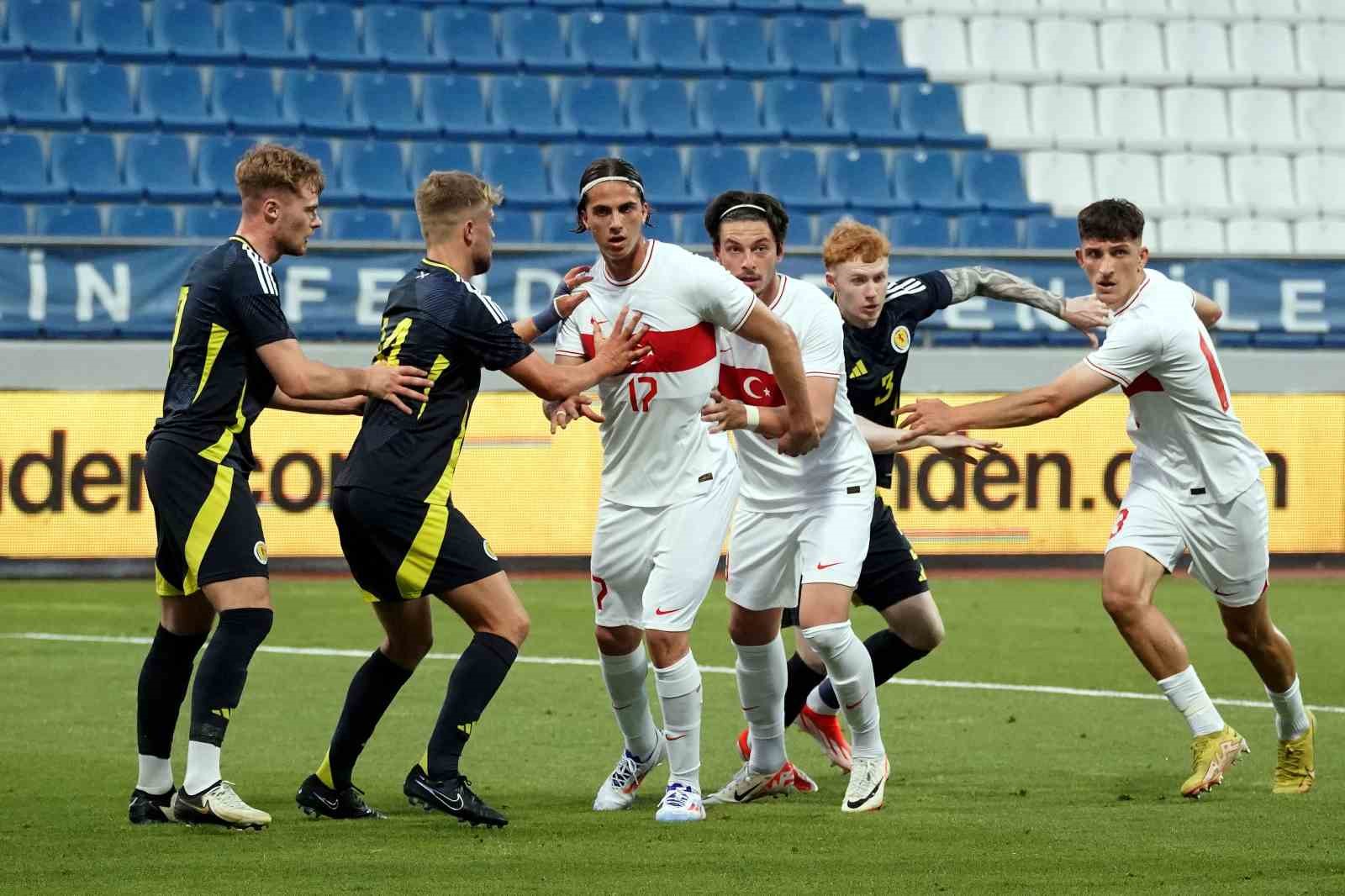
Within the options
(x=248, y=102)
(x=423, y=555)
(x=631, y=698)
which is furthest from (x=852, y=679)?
(x=248, y=102)

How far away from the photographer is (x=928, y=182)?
19.7m

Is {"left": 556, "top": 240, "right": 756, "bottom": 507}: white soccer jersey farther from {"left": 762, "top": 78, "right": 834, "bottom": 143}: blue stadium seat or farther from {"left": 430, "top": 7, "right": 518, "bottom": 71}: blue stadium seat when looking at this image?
{"left": 762, "top": 78, "right": 834, "bottom": 143}: blue stadium seat

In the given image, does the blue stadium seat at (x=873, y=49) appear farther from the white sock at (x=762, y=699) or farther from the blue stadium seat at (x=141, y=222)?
the white sock at (x=762, y=699)

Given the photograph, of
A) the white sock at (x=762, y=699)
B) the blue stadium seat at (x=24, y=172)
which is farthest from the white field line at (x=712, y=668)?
the blue stadium seat at (x=24, y=172)

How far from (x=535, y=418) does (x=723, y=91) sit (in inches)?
260

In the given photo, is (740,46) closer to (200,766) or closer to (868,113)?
(868,113)

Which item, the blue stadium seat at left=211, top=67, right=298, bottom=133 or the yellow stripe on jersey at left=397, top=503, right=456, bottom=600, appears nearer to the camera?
the yellow stripe on jersey at left=397, top=503, right=456, bottom=600

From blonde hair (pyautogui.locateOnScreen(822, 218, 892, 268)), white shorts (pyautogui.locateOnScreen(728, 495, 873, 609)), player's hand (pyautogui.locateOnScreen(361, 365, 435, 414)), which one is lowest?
white shorts (pyautogui.locateOnScreen(728, 495, 873, 609))

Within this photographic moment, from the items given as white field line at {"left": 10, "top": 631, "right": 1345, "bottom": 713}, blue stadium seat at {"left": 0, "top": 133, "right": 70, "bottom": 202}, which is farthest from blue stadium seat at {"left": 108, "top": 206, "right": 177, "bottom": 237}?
white field line at {"left": 10, "top": 631, "right": 1345, "bottom": 713}

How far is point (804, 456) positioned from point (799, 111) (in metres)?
14.0

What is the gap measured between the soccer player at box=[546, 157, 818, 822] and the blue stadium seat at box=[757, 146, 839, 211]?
12.8 m

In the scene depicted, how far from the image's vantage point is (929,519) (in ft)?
49.3

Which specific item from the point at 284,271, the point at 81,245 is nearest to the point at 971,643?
the point at 284,271

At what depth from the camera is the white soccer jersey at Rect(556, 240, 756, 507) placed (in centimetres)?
613
